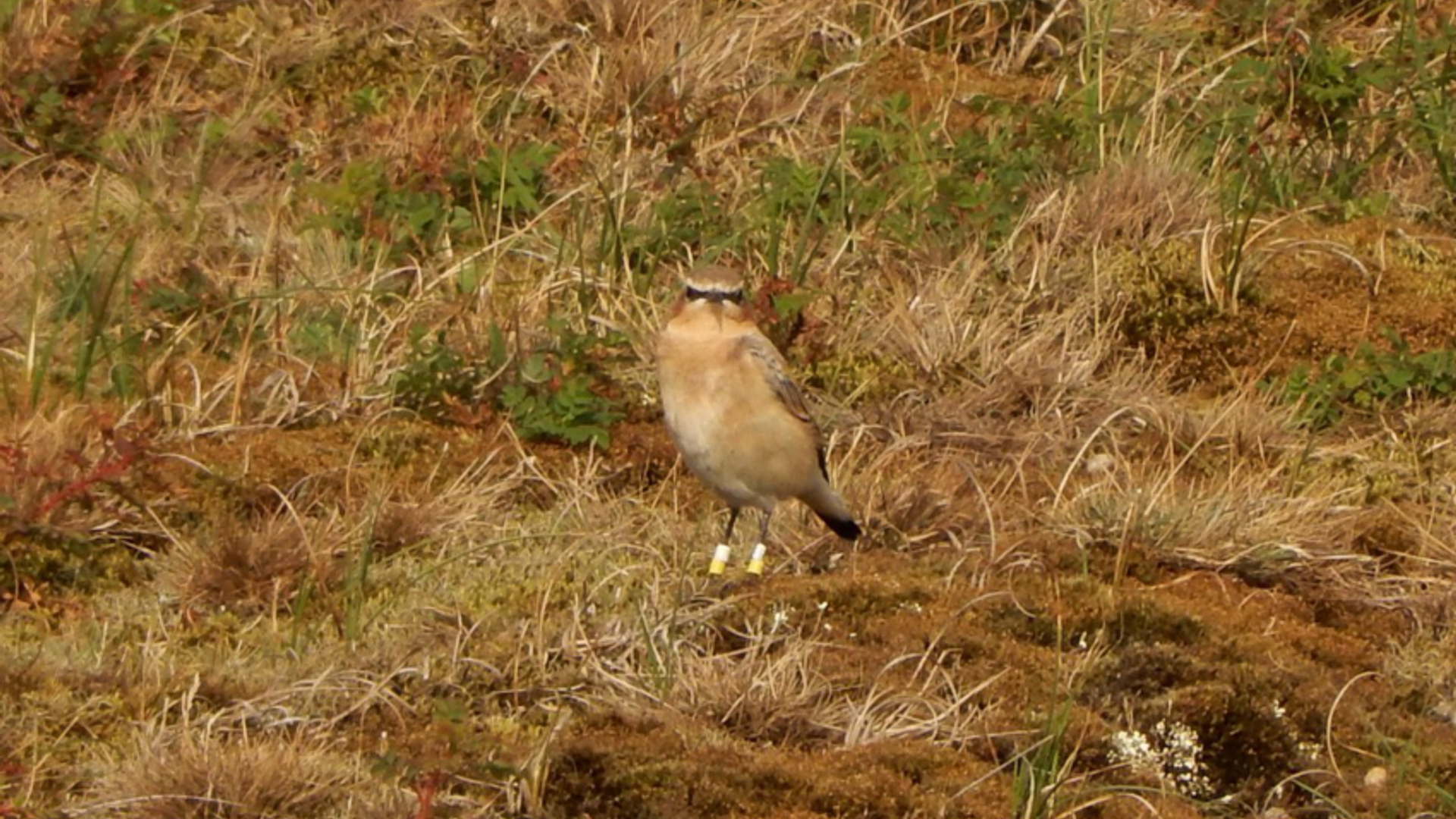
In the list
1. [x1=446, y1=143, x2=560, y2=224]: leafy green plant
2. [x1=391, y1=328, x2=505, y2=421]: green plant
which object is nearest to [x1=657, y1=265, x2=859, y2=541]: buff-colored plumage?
[x1=391, y1=328, x2=505, y2=421]: green plant

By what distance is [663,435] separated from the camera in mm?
7543

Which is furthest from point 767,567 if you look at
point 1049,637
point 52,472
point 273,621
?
point 52,472

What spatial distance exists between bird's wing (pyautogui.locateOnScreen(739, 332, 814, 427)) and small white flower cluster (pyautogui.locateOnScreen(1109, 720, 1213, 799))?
1538 mm

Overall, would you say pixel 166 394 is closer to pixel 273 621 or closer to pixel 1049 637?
pixel 273 621

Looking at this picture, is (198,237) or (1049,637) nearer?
(1049,637)

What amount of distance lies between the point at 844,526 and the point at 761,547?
0.29 metres

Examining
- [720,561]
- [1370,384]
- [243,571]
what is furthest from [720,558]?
[1370,384]

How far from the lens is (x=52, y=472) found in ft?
21.1

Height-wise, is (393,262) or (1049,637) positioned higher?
(1049,637)

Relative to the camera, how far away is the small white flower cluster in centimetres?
556

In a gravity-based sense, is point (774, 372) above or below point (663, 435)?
above

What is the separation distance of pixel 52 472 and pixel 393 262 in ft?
6.77

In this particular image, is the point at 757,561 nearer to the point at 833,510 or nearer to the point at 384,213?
the point at 833,510

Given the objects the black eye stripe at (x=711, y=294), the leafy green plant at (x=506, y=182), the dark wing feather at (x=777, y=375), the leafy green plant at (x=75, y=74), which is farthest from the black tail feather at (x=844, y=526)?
the leafy green plant at (x=75, y=74)
